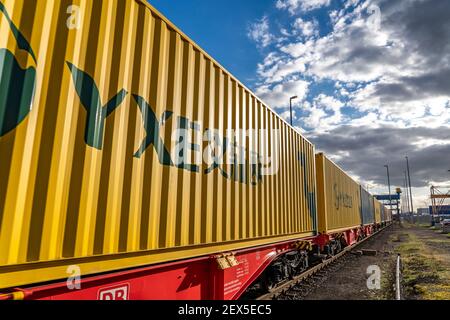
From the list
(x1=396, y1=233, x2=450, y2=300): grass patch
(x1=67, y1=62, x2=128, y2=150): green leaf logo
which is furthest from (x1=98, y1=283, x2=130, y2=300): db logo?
(x1=396, y1=233, x2=450, y2=300): grass patch

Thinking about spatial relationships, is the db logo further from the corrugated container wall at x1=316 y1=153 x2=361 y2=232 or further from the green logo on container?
the corrugated container wall at x1=316 y1=153 x2=361 y2=232

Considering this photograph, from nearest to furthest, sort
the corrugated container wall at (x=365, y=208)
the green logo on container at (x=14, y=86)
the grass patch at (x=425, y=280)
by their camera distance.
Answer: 1. the green logo on container at (x=14, y=86)
2. the grass patch at (x=425, y=280)
3. the corrugated container wall at (x=365, y=208)

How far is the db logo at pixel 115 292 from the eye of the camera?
2.89m

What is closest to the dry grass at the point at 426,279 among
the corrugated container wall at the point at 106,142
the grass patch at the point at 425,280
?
the grass patch at the point at 425,280

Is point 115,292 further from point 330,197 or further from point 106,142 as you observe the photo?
point 330,197

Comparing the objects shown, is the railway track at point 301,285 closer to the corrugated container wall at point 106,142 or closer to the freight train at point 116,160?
the freight train at point 116,160

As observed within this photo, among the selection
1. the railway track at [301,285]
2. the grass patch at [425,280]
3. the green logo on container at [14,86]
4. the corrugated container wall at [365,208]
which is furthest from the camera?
the corrugated container wall at [365,208]

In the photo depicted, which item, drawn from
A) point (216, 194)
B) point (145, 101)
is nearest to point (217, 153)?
point (216, 194)

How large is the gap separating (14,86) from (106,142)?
0.91 metres

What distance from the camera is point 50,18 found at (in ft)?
8.67

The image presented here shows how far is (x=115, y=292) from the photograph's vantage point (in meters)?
3.03

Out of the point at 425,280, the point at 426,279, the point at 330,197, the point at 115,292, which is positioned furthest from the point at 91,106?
the point at 426,279

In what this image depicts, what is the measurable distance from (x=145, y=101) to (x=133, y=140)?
0.52 metres

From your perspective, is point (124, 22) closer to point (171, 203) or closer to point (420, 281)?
point (171, 203)
